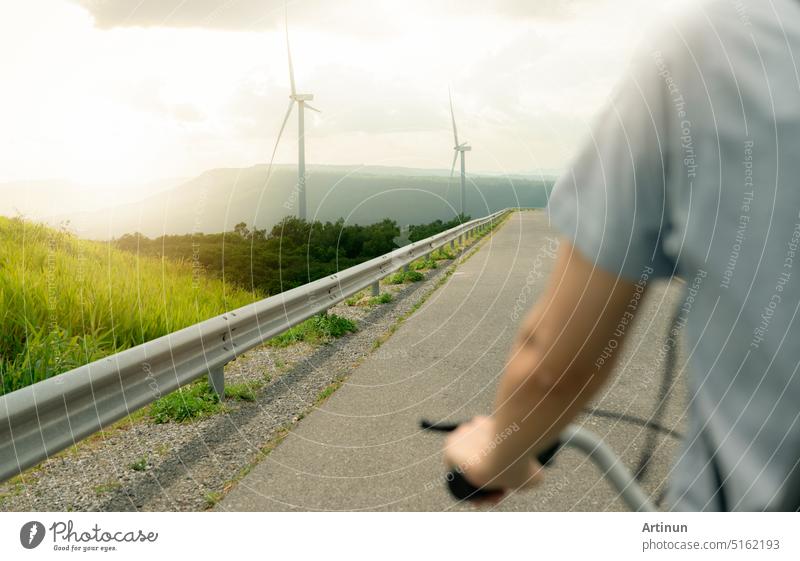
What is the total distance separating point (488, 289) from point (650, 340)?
3.53 meters

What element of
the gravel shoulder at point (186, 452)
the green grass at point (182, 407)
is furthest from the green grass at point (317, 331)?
the green grass at point (182, 407)

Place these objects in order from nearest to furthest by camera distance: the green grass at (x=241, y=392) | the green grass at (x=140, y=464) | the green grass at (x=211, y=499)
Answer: the green grass at (x=211, y=499) → the green grass at (x=140, y=464) → the green grass at (x=241, y=392)

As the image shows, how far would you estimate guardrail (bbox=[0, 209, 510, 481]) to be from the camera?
2.54 metres

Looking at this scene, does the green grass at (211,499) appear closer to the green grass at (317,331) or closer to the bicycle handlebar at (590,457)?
the bicycle handlebar at (590,457)

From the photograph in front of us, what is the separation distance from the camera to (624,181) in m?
0.77

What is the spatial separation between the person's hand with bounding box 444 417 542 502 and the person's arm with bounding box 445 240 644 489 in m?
0.01

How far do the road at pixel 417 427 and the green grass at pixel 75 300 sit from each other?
1.14m

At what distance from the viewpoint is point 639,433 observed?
4125mm

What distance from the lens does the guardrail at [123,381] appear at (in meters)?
2.54

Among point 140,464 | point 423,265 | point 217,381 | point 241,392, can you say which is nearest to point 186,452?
point 140,464

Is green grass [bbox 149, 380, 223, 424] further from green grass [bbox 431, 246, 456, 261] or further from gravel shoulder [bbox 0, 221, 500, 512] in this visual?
green grass [bbox 431, 246, 456, 261]

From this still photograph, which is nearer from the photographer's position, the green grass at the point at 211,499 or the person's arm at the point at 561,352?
the person's arm at the point at 561,352

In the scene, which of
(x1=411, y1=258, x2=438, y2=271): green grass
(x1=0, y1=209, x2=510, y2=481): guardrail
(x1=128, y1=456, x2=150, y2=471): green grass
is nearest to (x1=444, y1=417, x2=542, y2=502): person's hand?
(x1=0, y1=209, x2=510, y2=481): guardrail

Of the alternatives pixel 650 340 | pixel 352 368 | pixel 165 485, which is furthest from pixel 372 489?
pixel 650 340
